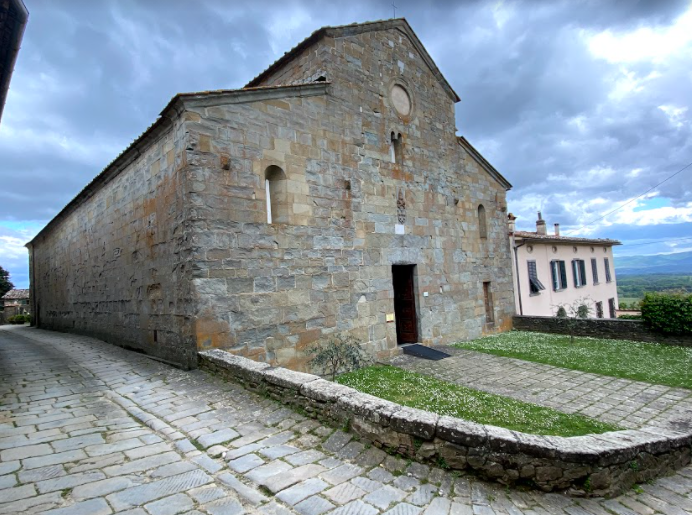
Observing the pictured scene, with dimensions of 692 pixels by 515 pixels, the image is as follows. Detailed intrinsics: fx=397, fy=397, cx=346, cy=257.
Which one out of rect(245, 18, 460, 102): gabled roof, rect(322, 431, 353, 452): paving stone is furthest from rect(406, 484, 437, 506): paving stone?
rect(245, 18, 460, 102): gabled roof

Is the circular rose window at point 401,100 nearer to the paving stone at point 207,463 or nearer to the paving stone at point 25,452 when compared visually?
the paving stone at point 207,463

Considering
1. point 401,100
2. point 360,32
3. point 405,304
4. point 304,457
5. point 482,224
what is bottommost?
point 304,457

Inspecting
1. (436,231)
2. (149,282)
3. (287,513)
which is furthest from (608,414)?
(149,282)

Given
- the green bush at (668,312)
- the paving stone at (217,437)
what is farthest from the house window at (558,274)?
the paving stone at (217,437)

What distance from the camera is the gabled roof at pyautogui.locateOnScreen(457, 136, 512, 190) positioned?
41.9ft

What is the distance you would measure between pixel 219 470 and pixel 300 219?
206 inches

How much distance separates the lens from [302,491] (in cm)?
309

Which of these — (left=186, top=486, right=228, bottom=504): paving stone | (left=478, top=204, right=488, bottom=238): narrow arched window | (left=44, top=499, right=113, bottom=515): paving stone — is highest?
(left=478, top=204, right=488, bottom=238): narrow arched window

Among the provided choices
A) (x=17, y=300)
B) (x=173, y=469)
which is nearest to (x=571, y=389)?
(x=173, y=469)

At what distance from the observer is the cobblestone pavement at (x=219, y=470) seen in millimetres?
2932

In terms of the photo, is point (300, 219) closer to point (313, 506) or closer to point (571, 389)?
point (313, 506)

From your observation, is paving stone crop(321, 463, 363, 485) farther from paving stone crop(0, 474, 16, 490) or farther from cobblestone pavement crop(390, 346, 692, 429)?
cobblestone pavement crop(390, 346, 692, 429)

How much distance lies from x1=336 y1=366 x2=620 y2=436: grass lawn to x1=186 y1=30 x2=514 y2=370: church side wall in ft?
5.76

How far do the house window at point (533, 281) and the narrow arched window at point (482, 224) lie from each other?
507 cm
